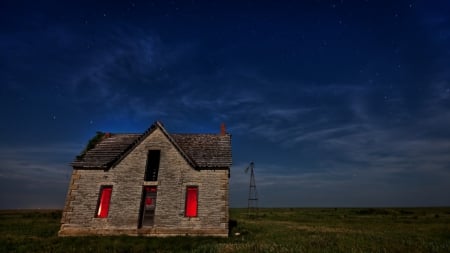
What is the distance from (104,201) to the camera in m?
16.8

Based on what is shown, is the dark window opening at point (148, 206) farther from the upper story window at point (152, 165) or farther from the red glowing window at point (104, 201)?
the red glowing window at point (104, 201)

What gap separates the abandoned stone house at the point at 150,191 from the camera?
52.0 feet

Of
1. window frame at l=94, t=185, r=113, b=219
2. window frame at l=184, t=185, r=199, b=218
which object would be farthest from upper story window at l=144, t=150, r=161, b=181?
window frame at l=184, t=185, r=199, b=218

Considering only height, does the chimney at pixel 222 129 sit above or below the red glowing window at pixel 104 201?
above

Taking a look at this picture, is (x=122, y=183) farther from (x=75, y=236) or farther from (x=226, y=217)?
(x=226, y=217)

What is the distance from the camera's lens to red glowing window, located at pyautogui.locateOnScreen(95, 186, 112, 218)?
54.6 feet

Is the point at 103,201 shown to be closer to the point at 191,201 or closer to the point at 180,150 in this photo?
the point at 191,201

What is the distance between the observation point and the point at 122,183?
55.2 feet

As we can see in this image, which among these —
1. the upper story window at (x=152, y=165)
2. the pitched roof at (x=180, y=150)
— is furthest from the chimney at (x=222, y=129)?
the upper story window at (x=152, y=165)

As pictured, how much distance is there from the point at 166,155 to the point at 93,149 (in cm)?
627

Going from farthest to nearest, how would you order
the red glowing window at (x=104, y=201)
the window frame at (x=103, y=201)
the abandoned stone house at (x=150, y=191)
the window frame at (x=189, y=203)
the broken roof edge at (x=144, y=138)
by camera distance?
the broken roof edge at (x=144, y=138)
the red glowing window at (x=104, y=201)
the window frame at (x=103, y=201)
the window frame at (x=189, y=203)
the abandoned stone house at (x=150, y=191)

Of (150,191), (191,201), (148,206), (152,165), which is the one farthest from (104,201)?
(191,201)

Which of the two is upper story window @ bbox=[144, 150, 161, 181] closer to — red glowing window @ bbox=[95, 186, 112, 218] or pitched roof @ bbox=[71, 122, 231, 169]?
pitched roof @ bbox=[71, 122, 231, 169]

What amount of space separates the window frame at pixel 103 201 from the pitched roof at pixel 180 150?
147 centimetres
